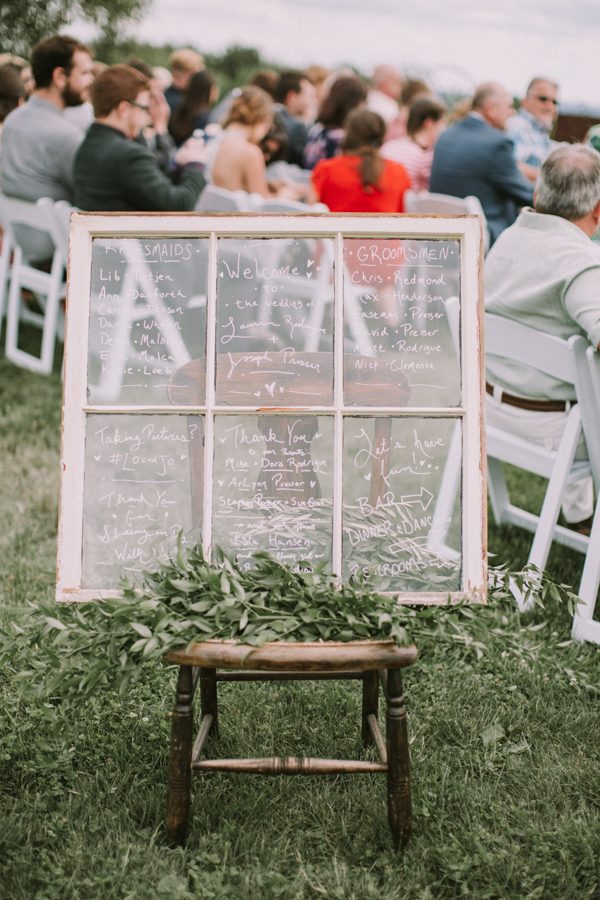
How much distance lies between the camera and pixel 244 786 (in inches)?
92.3

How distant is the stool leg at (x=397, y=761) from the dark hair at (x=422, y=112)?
20.4 feet

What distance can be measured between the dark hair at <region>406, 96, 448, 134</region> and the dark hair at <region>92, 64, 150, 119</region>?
9.75 ft

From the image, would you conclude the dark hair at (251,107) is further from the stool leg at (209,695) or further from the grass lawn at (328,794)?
the stool leg at (209,695)

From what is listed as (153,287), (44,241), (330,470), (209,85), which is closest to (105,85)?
(44,241)

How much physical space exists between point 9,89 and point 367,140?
8.06 ft

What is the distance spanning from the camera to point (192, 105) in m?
7.52

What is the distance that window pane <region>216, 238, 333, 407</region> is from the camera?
2.18m

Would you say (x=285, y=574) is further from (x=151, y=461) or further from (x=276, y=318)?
(x=276, y=318)

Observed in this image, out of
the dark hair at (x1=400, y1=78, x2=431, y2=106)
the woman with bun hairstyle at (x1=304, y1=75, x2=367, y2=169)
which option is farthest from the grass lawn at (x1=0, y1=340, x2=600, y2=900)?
the dark hair at (x1=400, y1=78, x2=431, y2=106)

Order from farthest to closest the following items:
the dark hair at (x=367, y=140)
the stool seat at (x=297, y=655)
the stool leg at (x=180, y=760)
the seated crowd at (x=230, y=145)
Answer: the dark hair at (x=367, y=140) < the seated crowd at (x=230, y=145) < the stool leg at (x=180, y=760) < the stool seat at (x=297, y=655)

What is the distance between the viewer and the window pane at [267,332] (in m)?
2.18

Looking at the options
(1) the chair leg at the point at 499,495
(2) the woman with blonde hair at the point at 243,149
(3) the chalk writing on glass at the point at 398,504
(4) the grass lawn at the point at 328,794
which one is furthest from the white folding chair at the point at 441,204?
(3) the chalk writing on glass at the point at 398,504

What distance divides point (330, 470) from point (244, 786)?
79cm

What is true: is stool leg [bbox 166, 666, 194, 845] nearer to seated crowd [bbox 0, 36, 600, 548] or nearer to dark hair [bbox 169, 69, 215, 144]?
seated crowd [bbox 0, 36, 600, 548]
